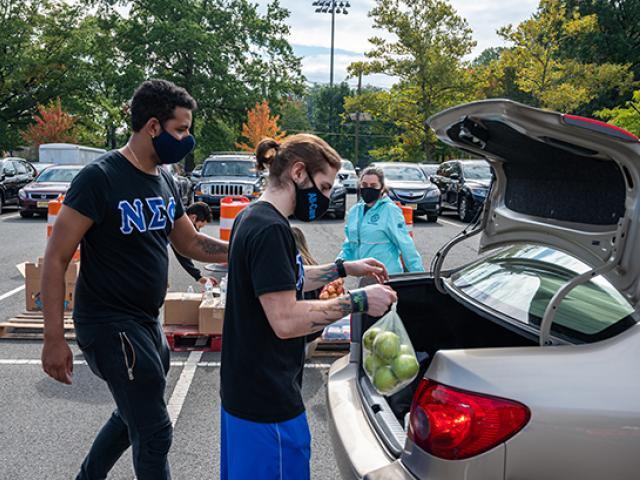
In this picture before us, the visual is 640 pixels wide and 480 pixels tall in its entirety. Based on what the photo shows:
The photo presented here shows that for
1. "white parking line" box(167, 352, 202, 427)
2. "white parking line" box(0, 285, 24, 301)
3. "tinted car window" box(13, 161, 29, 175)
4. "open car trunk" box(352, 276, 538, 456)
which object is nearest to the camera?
"open car trunk" box(352, 276, 538, 456)

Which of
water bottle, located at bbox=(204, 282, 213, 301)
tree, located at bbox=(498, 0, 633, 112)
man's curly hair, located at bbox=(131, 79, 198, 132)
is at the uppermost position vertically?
tree, located at bbox=(498, 0, 633, 112)

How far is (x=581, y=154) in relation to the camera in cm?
222

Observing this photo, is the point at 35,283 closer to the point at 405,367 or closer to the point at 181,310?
the point at 181,310

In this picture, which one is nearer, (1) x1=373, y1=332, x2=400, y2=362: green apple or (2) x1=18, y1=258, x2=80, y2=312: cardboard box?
(1) x1=373, y1=332, x2=400, y2=362: green apple

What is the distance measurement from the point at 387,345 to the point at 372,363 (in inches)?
7.2

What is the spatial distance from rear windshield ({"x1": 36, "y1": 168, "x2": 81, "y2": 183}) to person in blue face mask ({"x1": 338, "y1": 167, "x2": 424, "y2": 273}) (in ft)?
46.1

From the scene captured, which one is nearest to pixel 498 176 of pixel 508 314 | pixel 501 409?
pixel 508 314

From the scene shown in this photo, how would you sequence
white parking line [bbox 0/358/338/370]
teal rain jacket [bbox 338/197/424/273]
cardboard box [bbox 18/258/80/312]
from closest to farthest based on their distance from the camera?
teal rain jacket [bbox 338/197/424/273]
white parking line [bbox 0/358/338/370]
cardboard box [bbox 18/258/80/312]

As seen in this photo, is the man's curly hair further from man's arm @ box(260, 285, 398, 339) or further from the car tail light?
the car tail light

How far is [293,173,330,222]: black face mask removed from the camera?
2098mm

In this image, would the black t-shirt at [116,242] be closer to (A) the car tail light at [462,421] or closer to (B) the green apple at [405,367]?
(B) the green apple at [405,367]

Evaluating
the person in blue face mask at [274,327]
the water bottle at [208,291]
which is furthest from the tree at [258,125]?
the person in blue face mask at [274,327]

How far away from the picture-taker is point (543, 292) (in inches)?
107

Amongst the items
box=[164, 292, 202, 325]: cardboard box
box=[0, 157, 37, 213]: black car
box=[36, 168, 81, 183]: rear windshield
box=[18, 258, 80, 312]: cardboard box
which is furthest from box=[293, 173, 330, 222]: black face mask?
box=[0, 157, 37, 213]: black car
